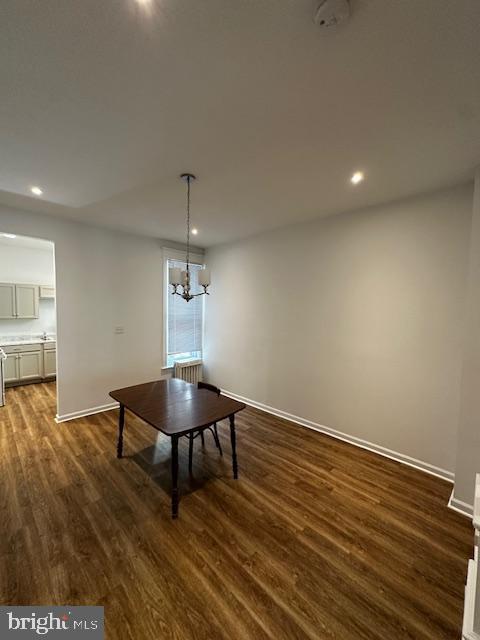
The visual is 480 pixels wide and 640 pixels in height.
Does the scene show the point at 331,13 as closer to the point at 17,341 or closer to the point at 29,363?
the point at 29,363

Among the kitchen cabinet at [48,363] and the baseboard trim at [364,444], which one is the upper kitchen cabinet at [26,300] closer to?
the kitchen cabinet at [48,363]

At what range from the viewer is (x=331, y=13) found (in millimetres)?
938

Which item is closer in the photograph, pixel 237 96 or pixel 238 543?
pixel 237 96

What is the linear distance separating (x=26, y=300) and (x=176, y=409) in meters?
4.84

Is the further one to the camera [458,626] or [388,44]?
[458,626]

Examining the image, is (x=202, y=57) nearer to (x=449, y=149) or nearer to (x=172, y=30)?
(x=172, y=30)

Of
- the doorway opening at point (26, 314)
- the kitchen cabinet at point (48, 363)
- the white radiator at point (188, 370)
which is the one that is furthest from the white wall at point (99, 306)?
the kitchen cabinet at point (48, 363)

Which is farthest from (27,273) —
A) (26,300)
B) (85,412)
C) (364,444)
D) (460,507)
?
(460,507)

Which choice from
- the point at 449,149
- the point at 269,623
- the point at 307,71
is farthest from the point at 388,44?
the point at 269,623

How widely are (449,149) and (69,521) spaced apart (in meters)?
3.86

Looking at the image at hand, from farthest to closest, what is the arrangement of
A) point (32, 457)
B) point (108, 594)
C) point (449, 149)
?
point (32, 457)
point (449, 149)
point (108, 594)

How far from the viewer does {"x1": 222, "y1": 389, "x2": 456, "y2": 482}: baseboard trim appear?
8.14 ft

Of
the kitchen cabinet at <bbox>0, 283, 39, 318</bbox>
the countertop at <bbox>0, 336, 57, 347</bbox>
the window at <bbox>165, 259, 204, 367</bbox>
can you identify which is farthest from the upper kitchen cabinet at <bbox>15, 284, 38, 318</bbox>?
the window at <bbox>165, 259, 204, 367</bbox>

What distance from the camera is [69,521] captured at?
6.19 feet
